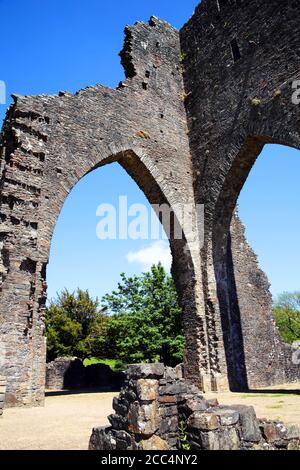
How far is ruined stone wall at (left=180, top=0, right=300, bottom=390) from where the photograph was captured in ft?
34.9

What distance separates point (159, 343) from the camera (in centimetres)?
1332

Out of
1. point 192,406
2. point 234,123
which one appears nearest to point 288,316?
point 234,123

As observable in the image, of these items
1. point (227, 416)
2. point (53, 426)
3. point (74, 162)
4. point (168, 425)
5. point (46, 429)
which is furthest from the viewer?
point (74, 162)

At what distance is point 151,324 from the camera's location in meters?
13.9

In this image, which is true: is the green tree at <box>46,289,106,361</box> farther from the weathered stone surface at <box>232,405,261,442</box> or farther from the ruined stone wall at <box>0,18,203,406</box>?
the weathered stone surface at <box>232,405,261,442</box>

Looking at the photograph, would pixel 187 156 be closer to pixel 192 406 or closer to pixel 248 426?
pixel 192 406

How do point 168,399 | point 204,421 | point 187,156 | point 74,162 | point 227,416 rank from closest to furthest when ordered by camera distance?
1. point 204,421
2. point 227,416
3. point 168,399
4. point 74,162
5. point 187,156

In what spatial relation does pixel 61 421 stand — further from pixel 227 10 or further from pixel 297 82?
pixel 227 10

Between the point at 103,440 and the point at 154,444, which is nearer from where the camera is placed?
the point at 154,444

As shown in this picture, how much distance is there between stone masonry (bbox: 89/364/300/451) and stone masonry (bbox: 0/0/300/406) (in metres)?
4.70

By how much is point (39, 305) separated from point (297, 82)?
8.61 m

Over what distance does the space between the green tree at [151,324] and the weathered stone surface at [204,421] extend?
9682mm

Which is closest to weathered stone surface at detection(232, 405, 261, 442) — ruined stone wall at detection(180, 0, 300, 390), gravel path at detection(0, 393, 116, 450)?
gravel path at detection(0, 393, 116, 450)

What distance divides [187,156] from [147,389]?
428 inches
